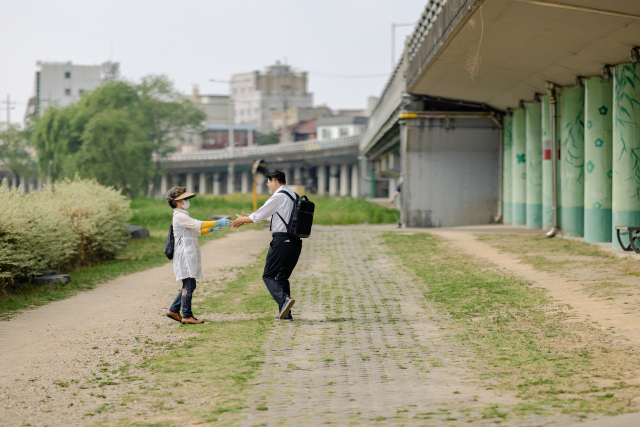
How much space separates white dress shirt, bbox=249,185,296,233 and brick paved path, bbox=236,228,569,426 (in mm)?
1150

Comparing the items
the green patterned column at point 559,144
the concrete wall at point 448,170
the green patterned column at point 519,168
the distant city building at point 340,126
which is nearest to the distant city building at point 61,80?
the distant city building at point 340,126

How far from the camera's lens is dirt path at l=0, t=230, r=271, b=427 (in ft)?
17.5

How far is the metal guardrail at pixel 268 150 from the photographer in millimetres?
70812

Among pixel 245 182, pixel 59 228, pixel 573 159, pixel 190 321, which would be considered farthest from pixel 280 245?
pixel 245 182

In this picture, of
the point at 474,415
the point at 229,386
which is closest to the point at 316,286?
the point at 229,386

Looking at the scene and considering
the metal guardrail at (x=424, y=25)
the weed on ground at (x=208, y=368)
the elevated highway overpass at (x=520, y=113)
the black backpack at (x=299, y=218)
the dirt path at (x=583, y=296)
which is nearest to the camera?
the weed on ground at (x=208, y=368)

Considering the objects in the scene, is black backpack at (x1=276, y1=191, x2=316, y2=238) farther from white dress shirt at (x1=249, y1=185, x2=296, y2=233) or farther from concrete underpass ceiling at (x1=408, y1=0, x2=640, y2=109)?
concrete underpass ceiling at (x1=408, y1=0, x2=640, y2=109)

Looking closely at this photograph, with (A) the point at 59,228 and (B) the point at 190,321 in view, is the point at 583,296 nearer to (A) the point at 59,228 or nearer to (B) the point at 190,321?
(B) the point at 190,321

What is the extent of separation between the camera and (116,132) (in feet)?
183

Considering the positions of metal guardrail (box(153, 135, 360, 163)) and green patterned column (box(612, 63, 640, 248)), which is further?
metal guardrail (box(153, 135, 360, 163))

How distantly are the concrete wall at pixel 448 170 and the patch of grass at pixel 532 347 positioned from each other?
1446 cm

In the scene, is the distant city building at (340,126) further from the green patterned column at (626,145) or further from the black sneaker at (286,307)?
the black sneaker at (286,307)

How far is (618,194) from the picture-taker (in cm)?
1530

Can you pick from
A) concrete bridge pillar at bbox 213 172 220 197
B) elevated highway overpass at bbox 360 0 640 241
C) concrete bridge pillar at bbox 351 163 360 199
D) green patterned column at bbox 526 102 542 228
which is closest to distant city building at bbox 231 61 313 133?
concrete bridge pillar at bbox 213 172 220 197
